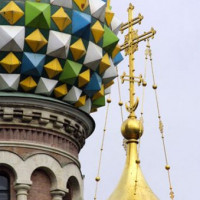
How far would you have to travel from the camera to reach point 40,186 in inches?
873

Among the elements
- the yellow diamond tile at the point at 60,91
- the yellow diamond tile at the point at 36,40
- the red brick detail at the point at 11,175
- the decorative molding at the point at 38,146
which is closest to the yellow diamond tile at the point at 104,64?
the yellow diamond tile at the point at 60,91

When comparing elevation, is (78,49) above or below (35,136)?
above

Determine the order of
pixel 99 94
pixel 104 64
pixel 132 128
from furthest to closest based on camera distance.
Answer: pixel 132 128 → pixel 99 94 → pixel 104 64

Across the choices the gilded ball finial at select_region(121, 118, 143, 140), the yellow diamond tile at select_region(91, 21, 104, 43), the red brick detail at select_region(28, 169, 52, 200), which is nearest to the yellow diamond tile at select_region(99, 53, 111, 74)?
the yellow diamond tile at select_region(91, 21, 104, 43)

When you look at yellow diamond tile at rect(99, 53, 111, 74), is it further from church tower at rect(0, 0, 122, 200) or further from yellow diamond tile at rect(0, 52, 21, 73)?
yellow diamond tile at rect(0, 52, 21, 73)

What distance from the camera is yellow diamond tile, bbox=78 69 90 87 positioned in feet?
74.3

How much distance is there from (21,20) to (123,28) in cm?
574

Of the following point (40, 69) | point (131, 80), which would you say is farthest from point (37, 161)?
point (131, 80)

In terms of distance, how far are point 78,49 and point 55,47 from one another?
57 centimetres

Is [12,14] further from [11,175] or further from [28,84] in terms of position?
[11,175]

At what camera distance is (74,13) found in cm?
2245

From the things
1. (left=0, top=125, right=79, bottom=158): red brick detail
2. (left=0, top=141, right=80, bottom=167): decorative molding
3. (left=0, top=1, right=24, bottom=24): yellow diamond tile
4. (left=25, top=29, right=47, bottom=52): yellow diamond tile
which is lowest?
(left=0, top=141, right=80, bottom=167): decorative molding

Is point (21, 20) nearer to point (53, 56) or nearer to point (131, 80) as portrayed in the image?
point (53, 56)

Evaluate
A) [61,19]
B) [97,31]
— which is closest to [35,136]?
[61,19]
